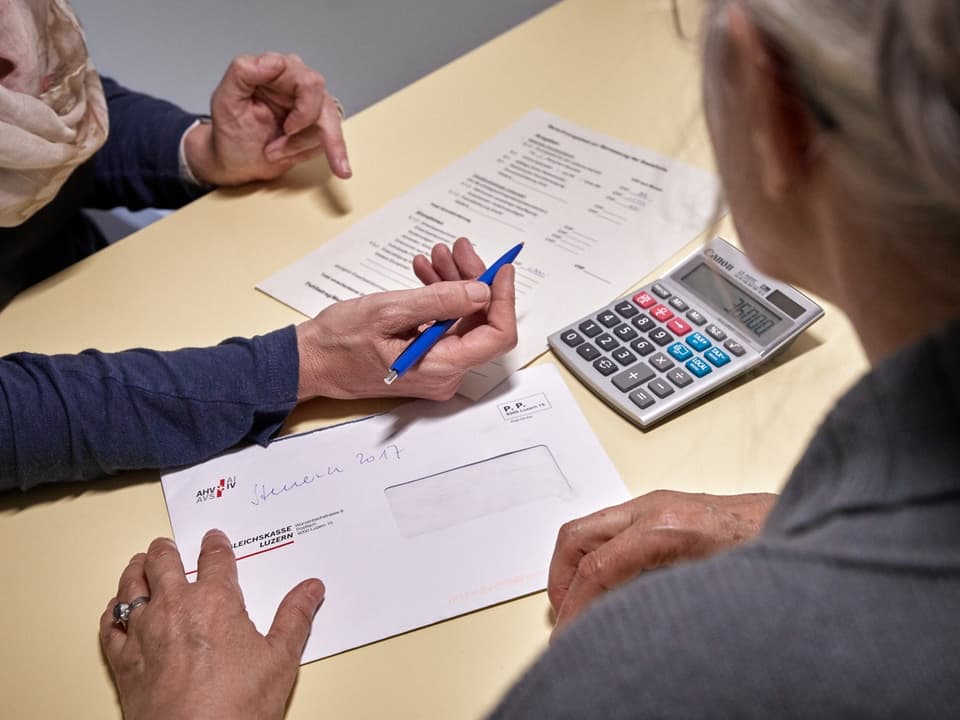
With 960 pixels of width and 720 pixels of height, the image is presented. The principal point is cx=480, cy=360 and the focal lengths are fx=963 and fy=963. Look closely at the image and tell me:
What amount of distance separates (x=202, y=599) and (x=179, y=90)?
4.30 ft

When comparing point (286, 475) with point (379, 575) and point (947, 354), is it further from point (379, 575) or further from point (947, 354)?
point (947, 354)

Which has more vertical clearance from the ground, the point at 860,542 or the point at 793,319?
the point at 860,542

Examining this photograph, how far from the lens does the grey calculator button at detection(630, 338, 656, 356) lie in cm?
76

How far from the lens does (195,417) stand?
0.75 m

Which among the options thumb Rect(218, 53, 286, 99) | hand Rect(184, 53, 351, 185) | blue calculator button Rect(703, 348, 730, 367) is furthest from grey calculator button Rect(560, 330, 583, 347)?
thumb Rect(218, 53, 286, 99)

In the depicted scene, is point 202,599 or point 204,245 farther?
point 204,245

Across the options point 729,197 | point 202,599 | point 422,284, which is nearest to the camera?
point 729,197

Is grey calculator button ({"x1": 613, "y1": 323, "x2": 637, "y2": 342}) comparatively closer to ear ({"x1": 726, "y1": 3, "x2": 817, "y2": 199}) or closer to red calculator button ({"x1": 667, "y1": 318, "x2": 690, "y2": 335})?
red calculator button ({"x1": 667, "y1": 318, "x2": 690, "y2": 335})

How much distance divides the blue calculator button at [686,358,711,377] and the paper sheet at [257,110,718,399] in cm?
12

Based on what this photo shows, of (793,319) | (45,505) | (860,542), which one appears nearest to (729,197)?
(860,542)

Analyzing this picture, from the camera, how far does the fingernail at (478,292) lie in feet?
2.49

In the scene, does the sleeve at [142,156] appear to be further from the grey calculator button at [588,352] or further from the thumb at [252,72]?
the grey calculator button at [588,352]

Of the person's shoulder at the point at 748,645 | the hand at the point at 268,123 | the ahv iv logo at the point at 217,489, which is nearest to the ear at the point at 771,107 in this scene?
the person's shoulder at the point at 748,645

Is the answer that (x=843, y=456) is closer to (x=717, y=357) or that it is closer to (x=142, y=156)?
(x=717, y=357)
